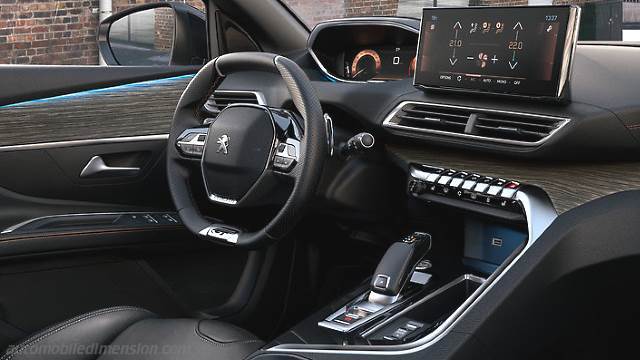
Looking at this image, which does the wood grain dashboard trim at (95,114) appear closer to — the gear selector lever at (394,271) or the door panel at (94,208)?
the door panel at (94,208)

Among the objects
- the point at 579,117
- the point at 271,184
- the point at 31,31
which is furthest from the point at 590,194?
the point at 31,31

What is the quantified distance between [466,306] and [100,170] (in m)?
1.26

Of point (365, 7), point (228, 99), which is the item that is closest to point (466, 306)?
point (228, 99)

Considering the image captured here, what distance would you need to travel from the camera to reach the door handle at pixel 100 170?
2.43m

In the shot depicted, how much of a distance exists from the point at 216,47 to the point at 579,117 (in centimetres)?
127

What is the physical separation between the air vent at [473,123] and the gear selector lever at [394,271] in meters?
0.29

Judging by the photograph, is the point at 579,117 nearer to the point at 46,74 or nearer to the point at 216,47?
the point at 216,47

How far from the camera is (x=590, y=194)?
1.70m

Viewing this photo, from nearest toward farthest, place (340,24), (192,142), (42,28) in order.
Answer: (192,142) < (340,24) < (42,28)

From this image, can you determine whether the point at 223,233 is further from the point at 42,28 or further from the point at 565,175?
the point at 42,28

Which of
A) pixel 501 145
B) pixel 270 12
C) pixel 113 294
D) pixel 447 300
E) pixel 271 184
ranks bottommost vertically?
pixel 113 294

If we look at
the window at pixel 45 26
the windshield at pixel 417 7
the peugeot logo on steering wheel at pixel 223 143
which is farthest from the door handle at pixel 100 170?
the window at pixel 45 26

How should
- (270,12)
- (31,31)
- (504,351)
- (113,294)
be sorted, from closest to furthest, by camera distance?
1. (504,351)
2. (113,294)
3. (270,12)
4. (31,31)

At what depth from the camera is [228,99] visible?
2.44 metres
